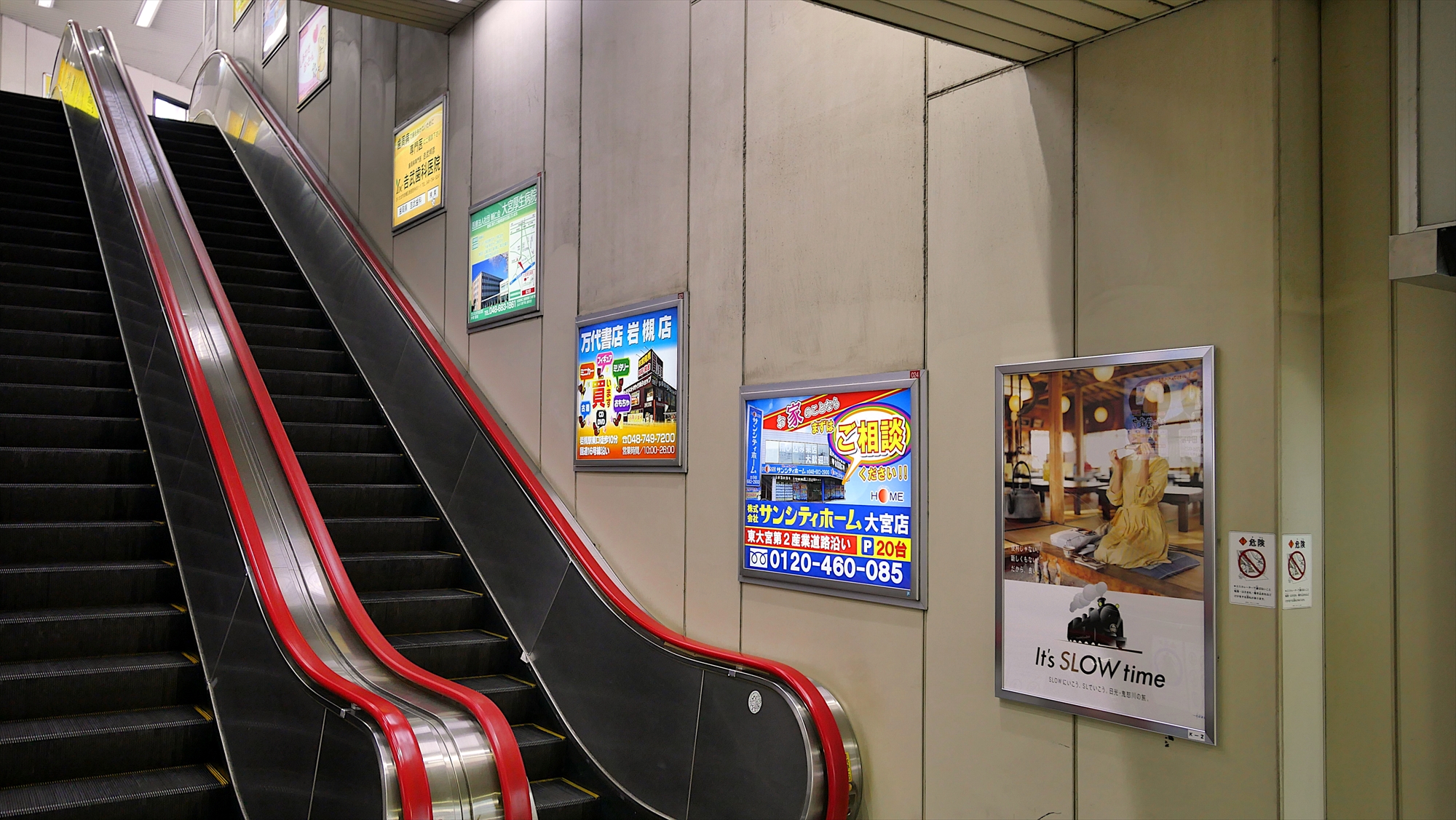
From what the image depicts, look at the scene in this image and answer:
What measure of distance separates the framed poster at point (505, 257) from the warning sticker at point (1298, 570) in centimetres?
393

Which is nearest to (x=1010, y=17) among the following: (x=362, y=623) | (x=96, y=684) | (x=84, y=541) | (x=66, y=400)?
(x=362, y=623)

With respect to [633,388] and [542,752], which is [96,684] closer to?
Answer: [542,752]

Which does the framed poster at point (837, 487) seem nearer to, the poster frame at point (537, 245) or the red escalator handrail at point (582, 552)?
the red escalator handrail at point (582, 552)

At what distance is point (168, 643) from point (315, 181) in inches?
198

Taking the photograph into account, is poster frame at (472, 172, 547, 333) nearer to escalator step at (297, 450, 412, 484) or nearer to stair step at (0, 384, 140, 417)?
escalator step at (297, 450, 412, 484)

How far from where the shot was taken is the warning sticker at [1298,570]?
2.37 m

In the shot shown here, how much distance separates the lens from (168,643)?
396cm

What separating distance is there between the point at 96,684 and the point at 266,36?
9178 millimetres

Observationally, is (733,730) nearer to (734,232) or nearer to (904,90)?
(734,232)

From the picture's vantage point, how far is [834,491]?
11.5 ft

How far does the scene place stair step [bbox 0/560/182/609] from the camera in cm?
394

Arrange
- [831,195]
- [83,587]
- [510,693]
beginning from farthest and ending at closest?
[510,693]
[83,587]
[831,195]

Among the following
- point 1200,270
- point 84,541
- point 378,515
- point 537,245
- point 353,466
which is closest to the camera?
→ point 1200,270

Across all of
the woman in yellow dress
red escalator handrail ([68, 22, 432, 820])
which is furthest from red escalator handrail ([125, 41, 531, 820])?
the woman in yellow dress
